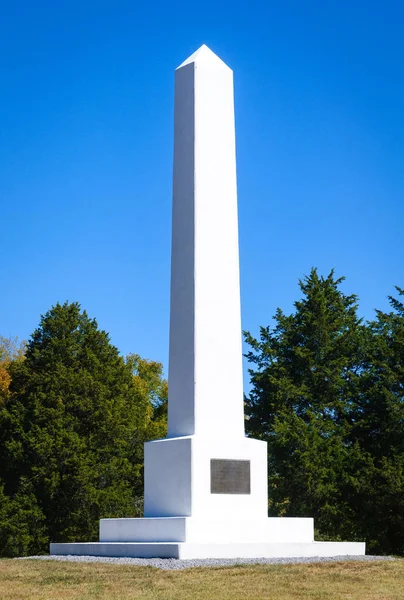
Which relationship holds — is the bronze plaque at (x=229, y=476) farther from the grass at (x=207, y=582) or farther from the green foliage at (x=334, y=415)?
the green foliage at (x=334, y=415)

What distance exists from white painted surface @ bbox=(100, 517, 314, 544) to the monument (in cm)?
2

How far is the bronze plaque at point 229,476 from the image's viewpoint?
61.6 feet

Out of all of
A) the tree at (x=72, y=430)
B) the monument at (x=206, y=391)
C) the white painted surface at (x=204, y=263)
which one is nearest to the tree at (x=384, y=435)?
the tree at (x=72, y=430)

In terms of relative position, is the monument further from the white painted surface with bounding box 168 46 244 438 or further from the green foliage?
the green foliage

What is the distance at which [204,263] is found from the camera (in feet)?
66.0

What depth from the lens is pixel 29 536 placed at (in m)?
30.7

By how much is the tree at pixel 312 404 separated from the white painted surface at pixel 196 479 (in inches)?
469

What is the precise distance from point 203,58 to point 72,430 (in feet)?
54.4

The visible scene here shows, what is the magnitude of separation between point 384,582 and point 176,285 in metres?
9.04

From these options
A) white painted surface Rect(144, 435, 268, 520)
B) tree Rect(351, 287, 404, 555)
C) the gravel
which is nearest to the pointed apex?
white painted surface Rect(144, 435, 268, 520)

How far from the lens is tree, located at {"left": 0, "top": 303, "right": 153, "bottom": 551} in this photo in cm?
3180

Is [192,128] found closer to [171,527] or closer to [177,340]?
[177,340]

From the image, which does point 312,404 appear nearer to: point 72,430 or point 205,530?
point 72,430

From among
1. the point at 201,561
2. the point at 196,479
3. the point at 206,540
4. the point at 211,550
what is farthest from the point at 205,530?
the point at 201,561
